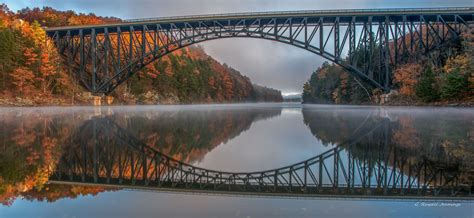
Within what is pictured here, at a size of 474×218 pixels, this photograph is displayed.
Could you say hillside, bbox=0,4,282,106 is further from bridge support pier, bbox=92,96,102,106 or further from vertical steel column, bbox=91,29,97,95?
vertical steel column, bbox=91,29,97,95

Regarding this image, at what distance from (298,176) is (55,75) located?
178ft

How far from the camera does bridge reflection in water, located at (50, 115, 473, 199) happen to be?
16.5 feet

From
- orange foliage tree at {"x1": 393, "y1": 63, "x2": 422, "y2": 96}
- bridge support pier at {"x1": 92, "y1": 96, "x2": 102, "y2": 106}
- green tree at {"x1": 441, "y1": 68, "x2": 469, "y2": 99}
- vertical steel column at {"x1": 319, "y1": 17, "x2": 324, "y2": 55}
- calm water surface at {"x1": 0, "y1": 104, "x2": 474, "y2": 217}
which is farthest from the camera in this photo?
bridge support pier at {"x1": 92, "y1": 96, "x2": 102, "y2": 106}

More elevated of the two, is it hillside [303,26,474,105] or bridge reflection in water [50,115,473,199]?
hillside [303,26,474,105]

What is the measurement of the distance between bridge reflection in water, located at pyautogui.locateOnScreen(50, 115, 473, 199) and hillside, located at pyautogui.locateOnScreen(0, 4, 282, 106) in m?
47.1

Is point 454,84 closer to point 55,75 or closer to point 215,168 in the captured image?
point 215,168

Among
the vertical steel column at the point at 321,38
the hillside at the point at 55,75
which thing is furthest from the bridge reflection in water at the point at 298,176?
the hillside at the point at 55,75

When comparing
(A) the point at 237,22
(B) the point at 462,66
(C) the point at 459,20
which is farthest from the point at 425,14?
(A) the point at 237,22

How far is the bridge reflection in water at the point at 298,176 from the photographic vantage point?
16.5 ft

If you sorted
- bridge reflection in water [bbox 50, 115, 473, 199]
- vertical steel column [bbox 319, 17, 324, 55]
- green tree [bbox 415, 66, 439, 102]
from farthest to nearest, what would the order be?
1. vertical steel column [bbox 319, 17, 324, 55]
2. green tree [bbox 415, 66, 439, 102]
3. bridge reflection in water [bbox 50, 115, 473, 199]

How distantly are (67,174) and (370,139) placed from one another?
7.88 metres

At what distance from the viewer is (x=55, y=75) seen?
172ft

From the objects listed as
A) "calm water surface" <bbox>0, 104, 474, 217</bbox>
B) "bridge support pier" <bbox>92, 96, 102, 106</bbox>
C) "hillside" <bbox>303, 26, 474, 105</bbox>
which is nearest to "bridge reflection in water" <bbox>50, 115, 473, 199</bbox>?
"calm water surface" <bbox>0, 104, 474, 217</bbox>

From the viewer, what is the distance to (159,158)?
293 inches
